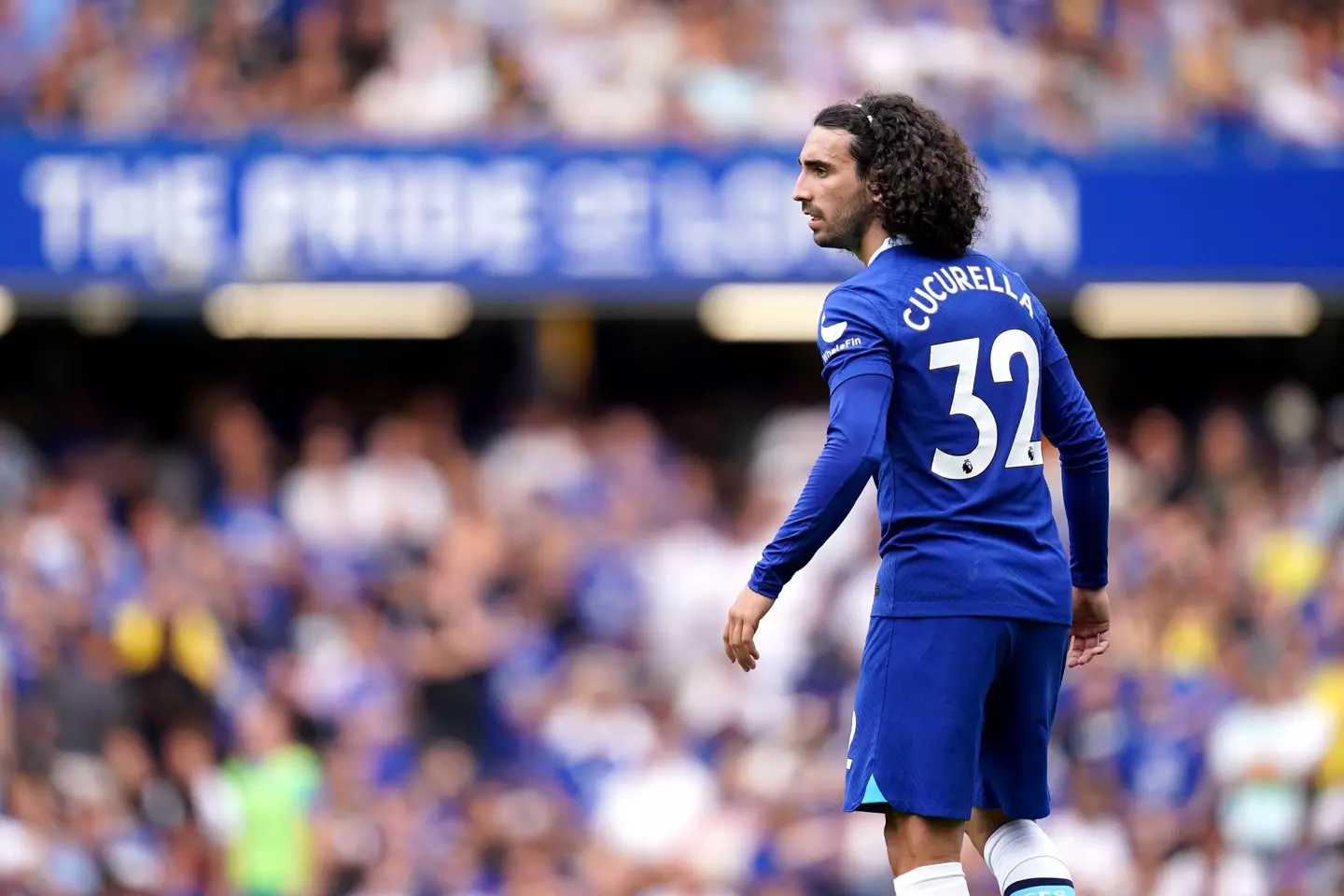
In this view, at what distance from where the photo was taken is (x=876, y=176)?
4.47 m

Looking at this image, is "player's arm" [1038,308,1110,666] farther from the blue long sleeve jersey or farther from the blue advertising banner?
the blue advertising banner

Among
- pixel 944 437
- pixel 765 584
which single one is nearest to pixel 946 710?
pixel 765 584

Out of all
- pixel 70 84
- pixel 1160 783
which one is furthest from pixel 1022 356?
pixel 70 84

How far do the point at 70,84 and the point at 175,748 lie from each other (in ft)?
16.7

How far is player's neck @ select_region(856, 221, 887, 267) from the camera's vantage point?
454cm

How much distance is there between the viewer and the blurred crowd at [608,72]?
13.3 metres

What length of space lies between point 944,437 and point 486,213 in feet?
29.5

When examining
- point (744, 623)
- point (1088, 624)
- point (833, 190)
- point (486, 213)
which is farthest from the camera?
point (486, 213)

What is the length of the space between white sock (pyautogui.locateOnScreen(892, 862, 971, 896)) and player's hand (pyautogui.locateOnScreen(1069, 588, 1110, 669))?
0.72 meters

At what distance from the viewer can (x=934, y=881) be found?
4270mm

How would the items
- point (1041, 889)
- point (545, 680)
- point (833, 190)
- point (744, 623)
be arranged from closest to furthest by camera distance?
point (744, 623)
point (1041, 889)
point (833, 190)
point (545, 680)

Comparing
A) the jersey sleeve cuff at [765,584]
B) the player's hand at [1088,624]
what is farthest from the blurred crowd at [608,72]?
the jersey sleeve cuff at [765,584]

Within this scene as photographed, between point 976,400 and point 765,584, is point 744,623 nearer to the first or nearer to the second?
point 765,584

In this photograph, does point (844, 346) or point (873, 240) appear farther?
point (873, 240)
